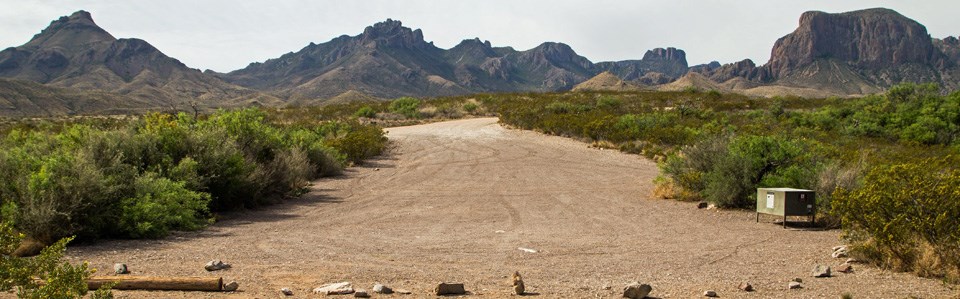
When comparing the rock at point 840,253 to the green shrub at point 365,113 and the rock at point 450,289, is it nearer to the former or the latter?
the rock at point 450,289

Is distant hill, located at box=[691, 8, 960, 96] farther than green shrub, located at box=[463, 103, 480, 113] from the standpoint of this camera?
Yes

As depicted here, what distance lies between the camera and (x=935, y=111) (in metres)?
29.8

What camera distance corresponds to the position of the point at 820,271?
7227 mm

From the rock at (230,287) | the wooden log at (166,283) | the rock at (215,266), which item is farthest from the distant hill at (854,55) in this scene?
the wooden log at (166,283)

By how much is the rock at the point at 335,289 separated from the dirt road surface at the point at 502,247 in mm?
143

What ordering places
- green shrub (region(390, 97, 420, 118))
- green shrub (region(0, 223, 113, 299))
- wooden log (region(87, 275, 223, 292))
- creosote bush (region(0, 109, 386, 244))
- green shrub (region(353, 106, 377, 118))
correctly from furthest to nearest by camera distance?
green shrub (region(390, 97, 420, 118)) < green shrub (region(353, 106, 377, 118)) < creosote bush (region(0, 109, 386, 244)) < wooden log (region(87, 275, 223, 292)) < green shrub (region(0, 223, 113, 299))

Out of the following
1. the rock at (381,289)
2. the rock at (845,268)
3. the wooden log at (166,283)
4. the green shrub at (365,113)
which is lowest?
the rock at (845,268)

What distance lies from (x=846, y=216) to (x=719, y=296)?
2720 millimetres

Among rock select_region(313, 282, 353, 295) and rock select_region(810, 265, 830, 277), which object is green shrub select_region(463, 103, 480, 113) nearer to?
rock select_region(810, 265, 830, 277)

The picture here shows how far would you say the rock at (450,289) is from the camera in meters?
6.26

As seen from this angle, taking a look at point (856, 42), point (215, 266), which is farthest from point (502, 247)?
point (856, 42)

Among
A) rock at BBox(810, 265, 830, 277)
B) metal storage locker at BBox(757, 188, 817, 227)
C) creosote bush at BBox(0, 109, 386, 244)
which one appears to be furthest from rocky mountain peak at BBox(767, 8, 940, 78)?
rock at BBox(810, 265, 830, 277)

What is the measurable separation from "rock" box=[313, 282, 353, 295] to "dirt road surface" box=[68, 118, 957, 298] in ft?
0.47

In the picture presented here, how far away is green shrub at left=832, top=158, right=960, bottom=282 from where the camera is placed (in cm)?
695
